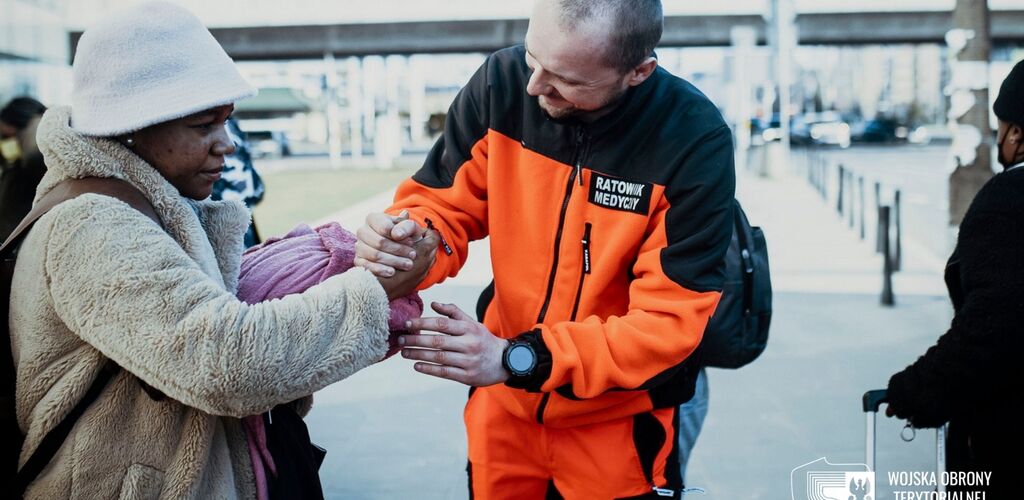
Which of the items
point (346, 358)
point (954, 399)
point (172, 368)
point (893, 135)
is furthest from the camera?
point (893, 135)

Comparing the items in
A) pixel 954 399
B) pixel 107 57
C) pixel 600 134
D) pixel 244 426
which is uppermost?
pixel 107 57

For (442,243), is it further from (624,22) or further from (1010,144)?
(1010,144)

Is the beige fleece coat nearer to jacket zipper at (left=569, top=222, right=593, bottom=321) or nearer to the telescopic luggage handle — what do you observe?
jacket zipper at (left=569, top=222, right=593, bottom=321)

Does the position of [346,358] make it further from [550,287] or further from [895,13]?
[895,13]

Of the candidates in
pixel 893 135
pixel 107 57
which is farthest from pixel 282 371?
pixel 893 135

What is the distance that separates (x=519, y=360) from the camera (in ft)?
7.25

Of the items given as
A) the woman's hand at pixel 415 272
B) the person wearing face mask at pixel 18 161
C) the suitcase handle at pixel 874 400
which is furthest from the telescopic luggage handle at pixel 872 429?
the person wearing face mask at pixel 18 161

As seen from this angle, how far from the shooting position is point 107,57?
1.84m

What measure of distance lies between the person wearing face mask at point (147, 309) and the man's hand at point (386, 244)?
3.9 inches

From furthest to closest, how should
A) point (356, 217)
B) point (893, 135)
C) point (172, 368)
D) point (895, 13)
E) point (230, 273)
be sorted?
point (893, 135), point (895, 13), point (356, 217), point (230, 273), point (172, 368)

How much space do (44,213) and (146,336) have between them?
12.2 inches

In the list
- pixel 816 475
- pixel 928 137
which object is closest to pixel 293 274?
pixel 816 475

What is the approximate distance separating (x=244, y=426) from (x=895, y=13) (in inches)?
1683

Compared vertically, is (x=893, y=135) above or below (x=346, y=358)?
below
